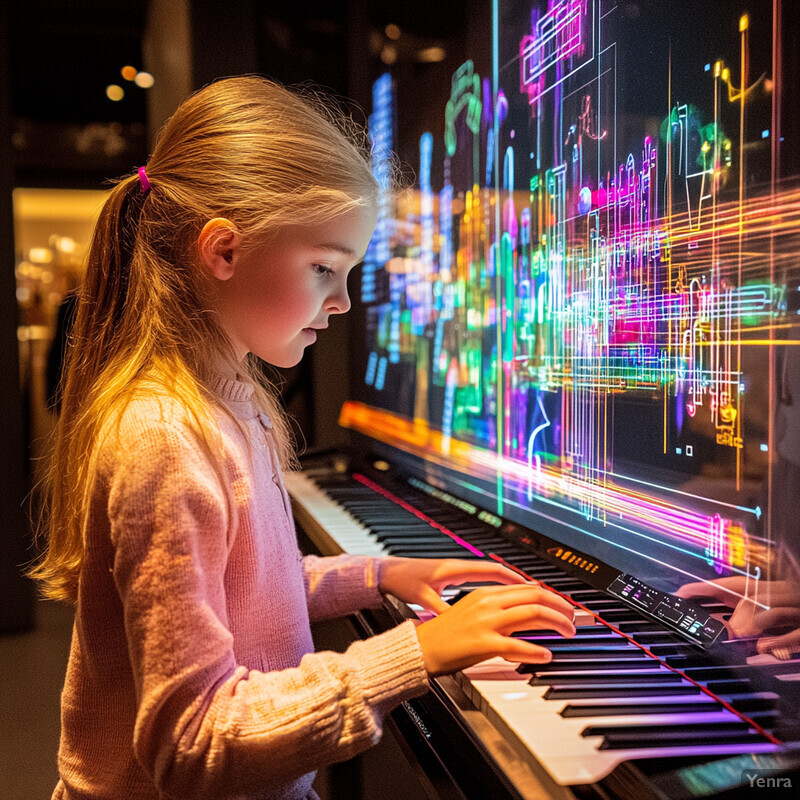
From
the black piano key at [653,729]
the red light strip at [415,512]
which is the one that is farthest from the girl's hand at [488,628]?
the red light strip at [415,512]

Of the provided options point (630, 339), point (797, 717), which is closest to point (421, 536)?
point (630, 339)

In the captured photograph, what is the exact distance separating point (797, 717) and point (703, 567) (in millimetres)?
257

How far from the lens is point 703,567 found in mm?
1128

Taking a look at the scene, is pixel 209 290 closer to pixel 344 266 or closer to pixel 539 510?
pixel 344 266

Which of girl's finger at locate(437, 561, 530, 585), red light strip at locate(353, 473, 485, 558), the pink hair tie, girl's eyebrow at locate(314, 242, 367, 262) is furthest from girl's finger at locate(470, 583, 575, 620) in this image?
the pink hair tie

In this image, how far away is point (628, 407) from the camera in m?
1.32

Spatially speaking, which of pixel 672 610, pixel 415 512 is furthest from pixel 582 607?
pixel 415 512

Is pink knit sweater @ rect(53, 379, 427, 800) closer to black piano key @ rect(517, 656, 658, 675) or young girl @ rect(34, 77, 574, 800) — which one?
young girl @ rect(34, 77, 574, 800)

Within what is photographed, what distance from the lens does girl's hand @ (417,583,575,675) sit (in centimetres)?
95

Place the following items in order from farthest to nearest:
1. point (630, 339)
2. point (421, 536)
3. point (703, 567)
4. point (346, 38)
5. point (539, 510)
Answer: point (346, 38), point (421, 536), point (539, 510), point (630, 339), point (703, 567)

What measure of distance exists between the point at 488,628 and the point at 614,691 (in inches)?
6.7

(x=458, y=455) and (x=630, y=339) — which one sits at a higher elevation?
(x=630, y=339)

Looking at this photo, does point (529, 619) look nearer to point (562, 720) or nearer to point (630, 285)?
point (562, 720)

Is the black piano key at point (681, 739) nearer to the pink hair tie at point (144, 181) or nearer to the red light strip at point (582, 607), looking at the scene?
the red light strip at point (582, 607)
